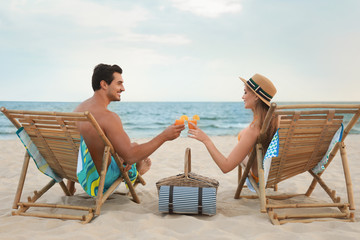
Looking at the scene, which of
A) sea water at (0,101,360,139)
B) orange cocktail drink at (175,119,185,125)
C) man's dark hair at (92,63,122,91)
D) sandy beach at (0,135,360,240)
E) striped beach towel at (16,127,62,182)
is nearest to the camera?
sandy beach at (0,135,360,240)

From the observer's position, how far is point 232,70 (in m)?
38.8

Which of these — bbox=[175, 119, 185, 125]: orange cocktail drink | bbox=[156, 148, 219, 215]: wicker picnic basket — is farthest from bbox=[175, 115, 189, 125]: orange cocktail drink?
bbox=[156, 148, 219, 215]: wicker picnic basket

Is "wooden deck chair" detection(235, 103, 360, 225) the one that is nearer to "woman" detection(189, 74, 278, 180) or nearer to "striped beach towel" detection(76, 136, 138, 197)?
"woman" detection(189, 74, 278, 180)

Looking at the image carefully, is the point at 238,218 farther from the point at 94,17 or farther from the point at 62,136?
the point at 94,17

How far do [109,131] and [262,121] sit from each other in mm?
1320

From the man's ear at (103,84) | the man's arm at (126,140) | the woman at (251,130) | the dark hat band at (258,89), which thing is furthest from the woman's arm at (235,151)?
the man's ear at (103,84)

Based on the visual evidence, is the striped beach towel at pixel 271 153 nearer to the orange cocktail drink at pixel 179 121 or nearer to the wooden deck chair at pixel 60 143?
the orange cocktail drink at pixel 179 121

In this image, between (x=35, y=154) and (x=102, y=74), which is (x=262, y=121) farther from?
(x=35, y=154)

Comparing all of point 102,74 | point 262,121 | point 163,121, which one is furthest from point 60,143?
point 163,121

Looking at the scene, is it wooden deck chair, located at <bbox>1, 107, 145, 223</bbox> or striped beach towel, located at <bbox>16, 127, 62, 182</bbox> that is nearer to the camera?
wooden deck chair, located at <bbox>1, 107, 145, 223</bbox>

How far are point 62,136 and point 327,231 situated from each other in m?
2.18

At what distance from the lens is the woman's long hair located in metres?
2.79

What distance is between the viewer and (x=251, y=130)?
2.73 meters

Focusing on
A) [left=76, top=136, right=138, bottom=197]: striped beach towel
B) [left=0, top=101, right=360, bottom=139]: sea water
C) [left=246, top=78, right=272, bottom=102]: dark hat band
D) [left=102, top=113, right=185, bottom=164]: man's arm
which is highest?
[left=246, top=78, right=272, bottom=102]: dark hat band
